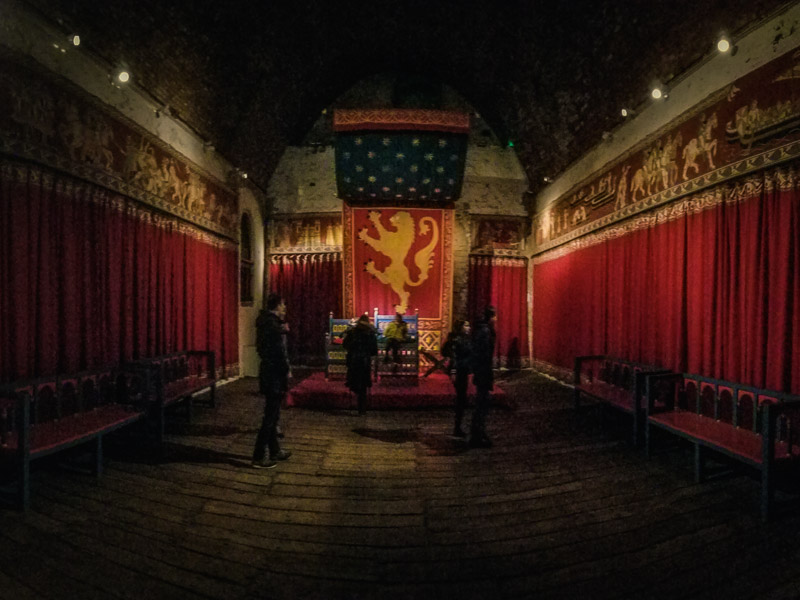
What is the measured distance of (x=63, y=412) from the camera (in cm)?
443

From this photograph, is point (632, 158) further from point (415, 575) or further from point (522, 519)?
point (415, 575)

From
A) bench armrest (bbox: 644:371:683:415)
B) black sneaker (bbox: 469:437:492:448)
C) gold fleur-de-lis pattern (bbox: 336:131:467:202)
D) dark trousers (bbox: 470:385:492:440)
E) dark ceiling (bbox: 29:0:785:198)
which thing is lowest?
black sneaker (bbox: 469:437:492:448)

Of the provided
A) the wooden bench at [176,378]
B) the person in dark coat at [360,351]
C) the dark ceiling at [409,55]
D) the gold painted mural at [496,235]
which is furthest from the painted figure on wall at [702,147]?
the wooden bench at [176,378]

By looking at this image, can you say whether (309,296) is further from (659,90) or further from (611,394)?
(659,90)

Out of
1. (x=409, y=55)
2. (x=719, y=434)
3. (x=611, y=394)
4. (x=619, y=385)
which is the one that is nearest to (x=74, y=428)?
(x=719, y=434)

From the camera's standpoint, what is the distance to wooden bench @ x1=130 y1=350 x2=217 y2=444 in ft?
15.7

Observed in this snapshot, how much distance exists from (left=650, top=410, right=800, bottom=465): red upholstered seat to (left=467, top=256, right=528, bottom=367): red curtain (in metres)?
6.36

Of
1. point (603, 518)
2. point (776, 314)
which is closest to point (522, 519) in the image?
point (603, 518)

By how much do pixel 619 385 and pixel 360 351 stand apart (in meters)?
4.10

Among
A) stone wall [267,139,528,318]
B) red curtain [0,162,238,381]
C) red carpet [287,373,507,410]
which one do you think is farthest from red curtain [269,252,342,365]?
red carpet [287,373,507,410]

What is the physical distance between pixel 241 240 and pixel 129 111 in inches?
172

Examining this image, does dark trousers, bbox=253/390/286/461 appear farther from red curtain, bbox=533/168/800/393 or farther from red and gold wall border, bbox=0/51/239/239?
red curtain, bbox=533/168/800/393

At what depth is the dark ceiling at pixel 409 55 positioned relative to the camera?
16.7ft

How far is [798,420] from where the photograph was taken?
361 cm
